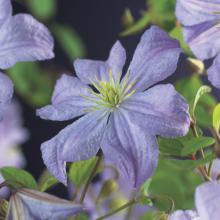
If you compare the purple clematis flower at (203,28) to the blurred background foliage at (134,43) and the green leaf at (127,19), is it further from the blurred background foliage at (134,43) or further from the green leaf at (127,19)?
the green leaf at (127,19)

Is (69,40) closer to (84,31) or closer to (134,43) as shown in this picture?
(134,43)

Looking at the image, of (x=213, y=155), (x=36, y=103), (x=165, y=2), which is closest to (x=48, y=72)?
(x=36, y=103)

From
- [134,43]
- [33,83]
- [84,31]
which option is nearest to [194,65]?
[33,83]

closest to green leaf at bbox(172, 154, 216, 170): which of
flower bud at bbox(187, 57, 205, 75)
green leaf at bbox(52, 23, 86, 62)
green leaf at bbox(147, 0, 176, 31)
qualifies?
flower bud at bbox(187, 57, 205, 75)

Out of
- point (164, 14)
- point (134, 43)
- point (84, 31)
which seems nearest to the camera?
point (164, 14)

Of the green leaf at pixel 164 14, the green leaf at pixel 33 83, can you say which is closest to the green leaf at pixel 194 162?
the green leaf at pixel 164 14

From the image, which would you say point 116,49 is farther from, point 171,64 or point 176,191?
point 176,191
